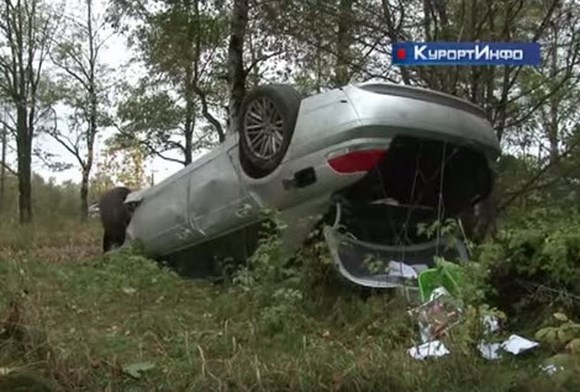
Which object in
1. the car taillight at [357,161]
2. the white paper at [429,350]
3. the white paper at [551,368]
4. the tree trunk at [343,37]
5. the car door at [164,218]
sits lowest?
the white paper at [551,368]

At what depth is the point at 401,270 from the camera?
640cm

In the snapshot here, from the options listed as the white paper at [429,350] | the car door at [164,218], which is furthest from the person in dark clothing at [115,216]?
the white paper at [429,350]

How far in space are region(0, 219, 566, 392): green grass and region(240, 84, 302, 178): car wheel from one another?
3.79 ft

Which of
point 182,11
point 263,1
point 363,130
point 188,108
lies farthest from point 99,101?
point 363,130

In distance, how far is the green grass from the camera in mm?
3752

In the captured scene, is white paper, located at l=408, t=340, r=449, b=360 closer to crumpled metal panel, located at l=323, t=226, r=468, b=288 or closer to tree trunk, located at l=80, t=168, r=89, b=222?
crumpled metal panel, located at l=323, t=226, r=468, b=288

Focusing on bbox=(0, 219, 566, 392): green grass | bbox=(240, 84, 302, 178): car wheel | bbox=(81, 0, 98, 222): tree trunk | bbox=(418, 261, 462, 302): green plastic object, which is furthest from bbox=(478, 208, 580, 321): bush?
bbox=(81, 0, 98, 222): tree trunk

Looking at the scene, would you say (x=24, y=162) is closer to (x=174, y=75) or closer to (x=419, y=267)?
(x=174, y=75)

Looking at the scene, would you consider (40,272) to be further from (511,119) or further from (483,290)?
(511,119)

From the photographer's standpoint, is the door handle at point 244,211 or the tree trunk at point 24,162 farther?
the tree trunk at point 24,162

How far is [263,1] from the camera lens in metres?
10.5

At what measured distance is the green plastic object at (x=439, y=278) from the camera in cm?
532

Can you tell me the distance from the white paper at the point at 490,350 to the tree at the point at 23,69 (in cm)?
2520

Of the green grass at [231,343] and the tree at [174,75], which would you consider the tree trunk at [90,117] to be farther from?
the green grass at [231,343]
